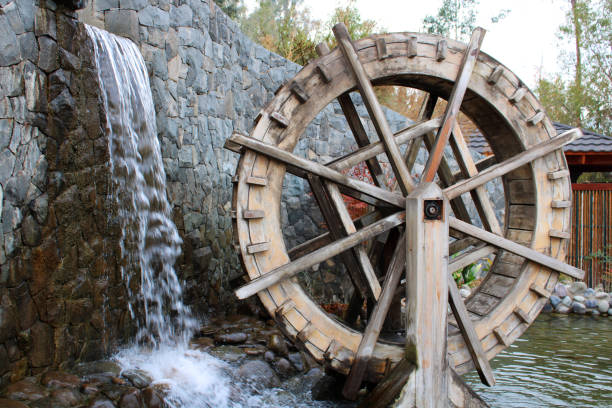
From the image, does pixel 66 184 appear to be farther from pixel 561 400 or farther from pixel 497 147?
pixel 561 400

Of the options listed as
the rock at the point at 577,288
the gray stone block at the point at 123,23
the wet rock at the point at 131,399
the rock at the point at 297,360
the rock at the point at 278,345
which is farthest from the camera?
the rock at the point at 577,288

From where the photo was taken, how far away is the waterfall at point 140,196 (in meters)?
4.30

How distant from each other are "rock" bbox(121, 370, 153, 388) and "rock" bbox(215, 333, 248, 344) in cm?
111

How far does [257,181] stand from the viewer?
3.41 metres

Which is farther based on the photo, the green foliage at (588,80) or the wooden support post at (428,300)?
the green foliage at (588,80)

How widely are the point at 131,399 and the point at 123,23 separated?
11.0ft

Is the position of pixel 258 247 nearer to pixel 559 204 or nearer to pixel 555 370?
pixel 559 204

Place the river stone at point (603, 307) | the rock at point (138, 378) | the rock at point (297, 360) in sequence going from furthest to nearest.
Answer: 1. the river stone at point (603, 307)
2. the rock at point (297, 360)
3. the rock at point (138, 378)

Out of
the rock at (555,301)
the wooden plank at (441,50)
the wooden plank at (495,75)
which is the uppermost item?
the wooden plank at (441,50)

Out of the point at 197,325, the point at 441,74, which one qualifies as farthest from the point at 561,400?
the point at 197,325

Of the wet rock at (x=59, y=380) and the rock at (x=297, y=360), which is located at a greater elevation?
the wet rock at (x=59, y=380)

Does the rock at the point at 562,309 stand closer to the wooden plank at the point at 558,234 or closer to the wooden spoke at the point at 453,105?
the wooden plank at the point at 558,234

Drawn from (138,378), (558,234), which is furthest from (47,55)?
(558,234)

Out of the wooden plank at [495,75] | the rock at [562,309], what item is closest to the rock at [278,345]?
the wooden plank at [495,75]
